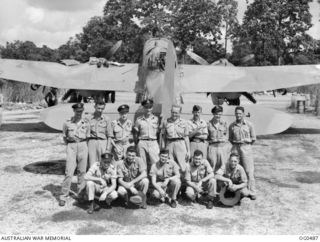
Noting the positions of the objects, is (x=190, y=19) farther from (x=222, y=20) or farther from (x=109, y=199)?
(x=109, y=199)

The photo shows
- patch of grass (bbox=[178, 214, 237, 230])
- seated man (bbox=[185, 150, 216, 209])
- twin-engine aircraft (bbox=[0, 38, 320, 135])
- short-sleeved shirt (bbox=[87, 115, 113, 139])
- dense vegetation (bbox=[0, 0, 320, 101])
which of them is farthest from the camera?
dense vegetation (bbox=[0, 0, 320, 101])

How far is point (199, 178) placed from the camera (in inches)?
281

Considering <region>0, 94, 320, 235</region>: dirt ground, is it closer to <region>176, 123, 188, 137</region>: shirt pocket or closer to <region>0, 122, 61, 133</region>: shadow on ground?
<region>176, 123, 188, 137</region>: shirt pocket

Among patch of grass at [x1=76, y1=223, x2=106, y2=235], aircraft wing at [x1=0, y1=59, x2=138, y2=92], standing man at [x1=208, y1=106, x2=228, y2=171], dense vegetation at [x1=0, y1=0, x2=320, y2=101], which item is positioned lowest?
patch of grass at [x1=76, y1=223, x2=106, y2=235]

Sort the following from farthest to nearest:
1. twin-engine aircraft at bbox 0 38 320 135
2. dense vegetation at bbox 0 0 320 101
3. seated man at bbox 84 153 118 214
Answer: dense vegetation at bbox 0 0 320 101 → twin-engine aircraft at bbox 0 38 320 135 → seated man at bbox 84 153 118 214

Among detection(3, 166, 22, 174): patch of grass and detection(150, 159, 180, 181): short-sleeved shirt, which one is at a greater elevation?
detection(150, 159, 180, 181): short-sleeved shirt

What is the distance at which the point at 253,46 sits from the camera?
49.6 m

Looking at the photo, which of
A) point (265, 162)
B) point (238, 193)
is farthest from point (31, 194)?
point (265, 162)

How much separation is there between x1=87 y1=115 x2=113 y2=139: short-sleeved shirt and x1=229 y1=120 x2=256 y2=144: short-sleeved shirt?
96.1 inches

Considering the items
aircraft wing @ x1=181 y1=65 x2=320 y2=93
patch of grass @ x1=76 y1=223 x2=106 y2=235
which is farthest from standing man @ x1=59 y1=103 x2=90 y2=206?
aircraft wing @ x1=181 y1=65 x2=320 y2=93

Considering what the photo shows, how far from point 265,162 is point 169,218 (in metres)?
5.23

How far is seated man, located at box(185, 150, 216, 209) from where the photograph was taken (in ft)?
23.0

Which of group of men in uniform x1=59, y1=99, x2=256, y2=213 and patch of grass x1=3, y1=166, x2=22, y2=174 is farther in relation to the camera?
patch of grass x1=3, y1=166, x2=22, y2=174

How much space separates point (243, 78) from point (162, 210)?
11583mm
